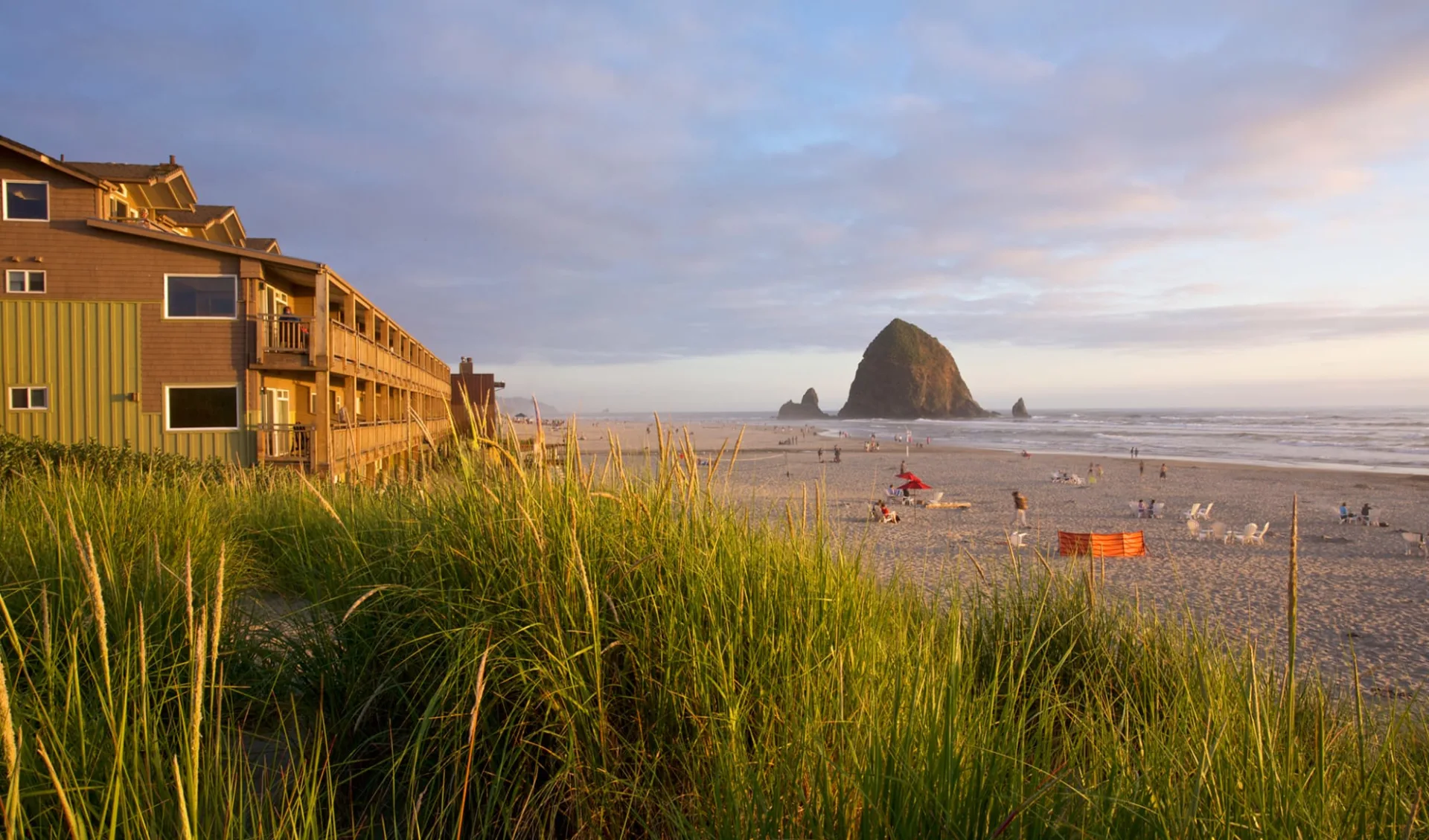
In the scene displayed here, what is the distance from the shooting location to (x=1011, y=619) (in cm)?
439

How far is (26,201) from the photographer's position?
1593cm

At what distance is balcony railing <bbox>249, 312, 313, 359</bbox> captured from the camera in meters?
16.3

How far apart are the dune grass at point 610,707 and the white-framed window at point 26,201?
16.3 meters

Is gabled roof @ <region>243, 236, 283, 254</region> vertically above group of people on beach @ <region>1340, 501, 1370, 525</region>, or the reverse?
gabled roof @ <region>243, 236, 283, 254</region>

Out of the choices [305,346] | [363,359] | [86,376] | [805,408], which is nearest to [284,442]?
[305,346]

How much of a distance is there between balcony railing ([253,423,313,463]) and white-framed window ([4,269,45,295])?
5.21 meters

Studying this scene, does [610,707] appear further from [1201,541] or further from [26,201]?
[26,201]

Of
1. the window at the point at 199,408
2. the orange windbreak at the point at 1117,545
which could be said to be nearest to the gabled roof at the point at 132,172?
the window at the point at 199,408

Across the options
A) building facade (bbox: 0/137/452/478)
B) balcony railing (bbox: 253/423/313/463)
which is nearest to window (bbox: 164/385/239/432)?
building facade (bbox: 0/137/452/478)

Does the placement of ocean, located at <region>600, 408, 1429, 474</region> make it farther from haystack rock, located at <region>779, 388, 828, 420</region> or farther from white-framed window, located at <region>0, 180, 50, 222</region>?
haystack rock, located at <region>779, 388, 828, 420</region>

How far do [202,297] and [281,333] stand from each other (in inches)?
65.8

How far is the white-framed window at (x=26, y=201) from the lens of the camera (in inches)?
623

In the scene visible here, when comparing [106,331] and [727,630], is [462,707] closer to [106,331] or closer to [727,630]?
[727,630]

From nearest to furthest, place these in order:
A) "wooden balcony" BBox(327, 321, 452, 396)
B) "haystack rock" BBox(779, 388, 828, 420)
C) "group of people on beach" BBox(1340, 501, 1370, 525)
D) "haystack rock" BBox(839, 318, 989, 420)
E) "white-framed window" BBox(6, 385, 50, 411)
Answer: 1. "white-framed window" BBox(6, 385, 50, 411)
2. "wooden balcony" BBox(327, 321, 452, 396)
3. "group of people on beach" BBox(1340, 501, 1370, 525)
4. "haystack rock" BBox(839, 318, 989, 420)
5. "haystack rock" BBox(779, 388, 828, 420)
